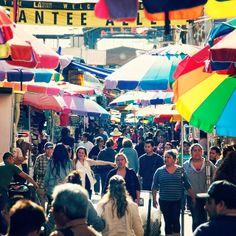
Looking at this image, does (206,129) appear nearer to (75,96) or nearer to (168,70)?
(168,70)

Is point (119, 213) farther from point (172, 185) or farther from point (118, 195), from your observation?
point (172, 185)

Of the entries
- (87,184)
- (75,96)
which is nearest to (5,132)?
(87,184)

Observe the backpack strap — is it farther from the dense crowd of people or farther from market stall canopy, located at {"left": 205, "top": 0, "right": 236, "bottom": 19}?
market stall canopy, located at {"left": 205, "top": 0, "right": 236, "bottom": 19}

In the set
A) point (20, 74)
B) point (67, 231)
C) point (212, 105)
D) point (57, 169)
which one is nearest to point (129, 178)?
point (57, 169)

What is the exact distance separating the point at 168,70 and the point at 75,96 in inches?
429

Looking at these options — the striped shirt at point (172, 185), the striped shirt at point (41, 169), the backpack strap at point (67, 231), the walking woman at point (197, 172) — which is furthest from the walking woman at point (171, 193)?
the backpack strap at point (67, 231)

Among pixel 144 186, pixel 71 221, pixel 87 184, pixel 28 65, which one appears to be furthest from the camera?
pixel 144 186

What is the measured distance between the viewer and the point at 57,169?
14859 mm

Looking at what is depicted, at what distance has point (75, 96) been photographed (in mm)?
25781

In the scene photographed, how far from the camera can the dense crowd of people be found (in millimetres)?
6301

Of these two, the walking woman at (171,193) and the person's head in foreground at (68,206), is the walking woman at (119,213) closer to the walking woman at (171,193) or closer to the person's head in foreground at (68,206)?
the walking woman at (171,193)

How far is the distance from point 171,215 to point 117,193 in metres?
4.09

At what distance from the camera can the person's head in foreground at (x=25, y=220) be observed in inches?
226

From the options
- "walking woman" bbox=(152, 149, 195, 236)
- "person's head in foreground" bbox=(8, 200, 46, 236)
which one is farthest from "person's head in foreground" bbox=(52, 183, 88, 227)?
"walking woman" bbox=(152, 149, 195, 236)
